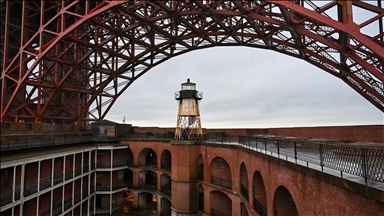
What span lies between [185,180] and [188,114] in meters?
6.73

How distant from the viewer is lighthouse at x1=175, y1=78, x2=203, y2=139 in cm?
2545

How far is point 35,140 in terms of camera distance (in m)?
18.4

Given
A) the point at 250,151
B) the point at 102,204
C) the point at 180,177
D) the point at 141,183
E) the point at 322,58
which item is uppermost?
the point at 322,58

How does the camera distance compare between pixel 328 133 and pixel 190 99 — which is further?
pixel 190 99

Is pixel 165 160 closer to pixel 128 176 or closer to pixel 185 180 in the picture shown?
pixel 128 176

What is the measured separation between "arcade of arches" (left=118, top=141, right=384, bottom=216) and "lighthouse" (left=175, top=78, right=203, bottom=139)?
2.35m

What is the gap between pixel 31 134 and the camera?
18.4m

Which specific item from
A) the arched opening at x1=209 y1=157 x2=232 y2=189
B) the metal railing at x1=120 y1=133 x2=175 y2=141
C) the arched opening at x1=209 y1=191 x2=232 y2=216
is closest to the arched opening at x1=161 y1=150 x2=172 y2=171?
the metal railing at x1=120 y1=133 x2=175 y2=141

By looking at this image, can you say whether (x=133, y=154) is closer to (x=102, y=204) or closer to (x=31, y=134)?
(x=102, y=204)

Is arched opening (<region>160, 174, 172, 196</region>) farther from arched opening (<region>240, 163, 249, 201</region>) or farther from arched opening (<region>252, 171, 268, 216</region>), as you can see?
arched opening (<region>252, 171, 268, 216</region>)

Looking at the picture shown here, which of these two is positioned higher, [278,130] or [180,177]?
[278,130]

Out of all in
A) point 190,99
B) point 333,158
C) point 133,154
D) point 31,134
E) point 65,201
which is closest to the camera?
point 333,158

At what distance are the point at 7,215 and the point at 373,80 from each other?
29309 millimetres

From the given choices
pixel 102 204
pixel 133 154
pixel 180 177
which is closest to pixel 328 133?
pixel 180 177
